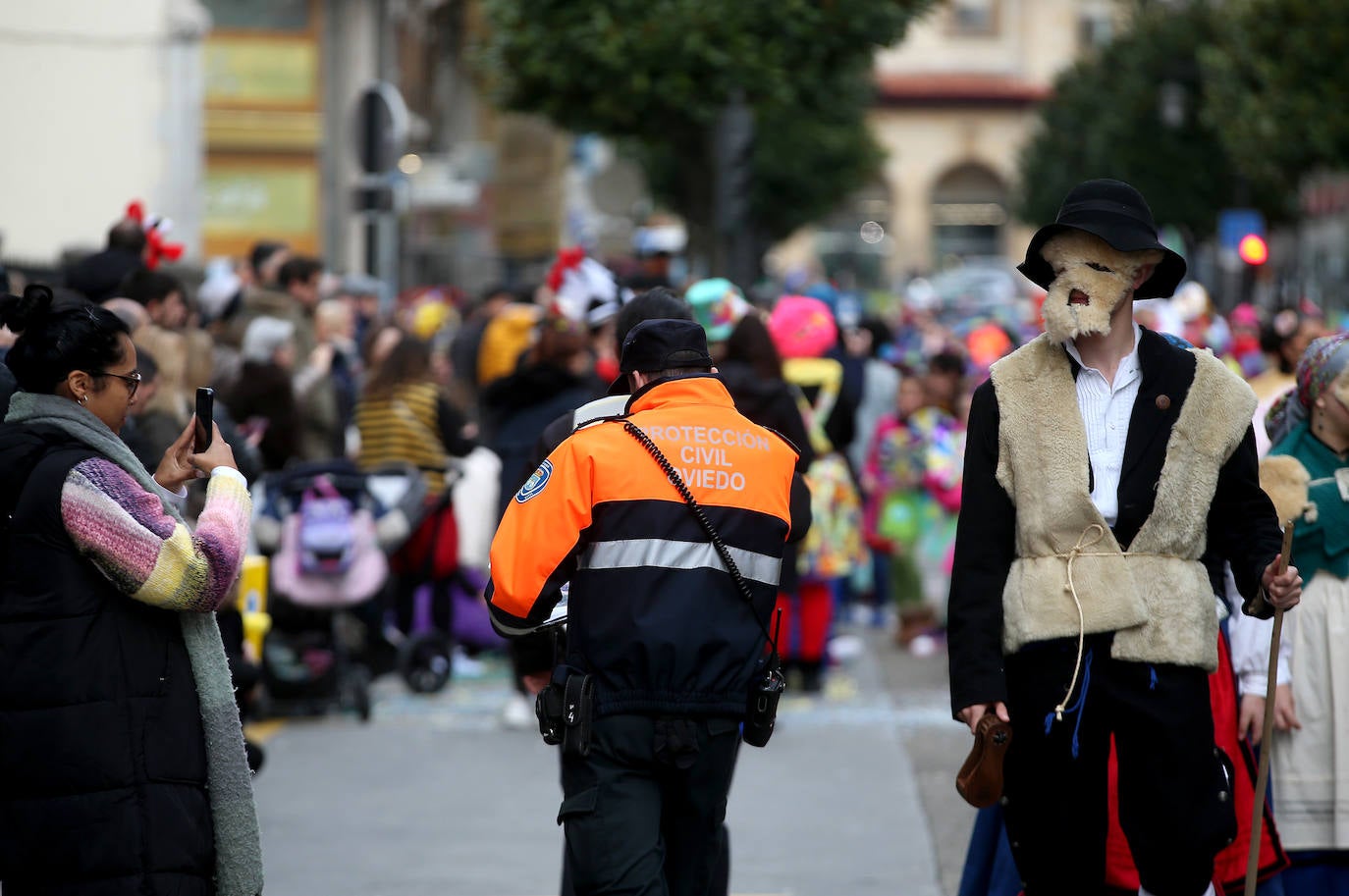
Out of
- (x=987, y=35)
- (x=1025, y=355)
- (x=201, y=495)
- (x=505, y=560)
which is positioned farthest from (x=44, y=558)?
(x=987, y=35)

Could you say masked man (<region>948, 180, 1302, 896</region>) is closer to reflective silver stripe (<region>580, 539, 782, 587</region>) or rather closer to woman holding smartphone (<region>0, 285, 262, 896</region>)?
reflective silver stripe (<region>580, 539, 782, 587</region>)

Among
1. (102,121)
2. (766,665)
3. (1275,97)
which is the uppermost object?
(1275,97)

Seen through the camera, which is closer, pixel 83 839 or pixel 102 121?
pixel 83 839

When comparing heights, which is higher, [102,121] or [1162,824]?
[102,121]

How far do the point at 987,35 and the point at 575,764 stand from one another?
7597cm

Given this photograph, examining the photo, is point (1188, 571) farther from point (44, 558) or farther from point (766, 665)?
point (44, 558)

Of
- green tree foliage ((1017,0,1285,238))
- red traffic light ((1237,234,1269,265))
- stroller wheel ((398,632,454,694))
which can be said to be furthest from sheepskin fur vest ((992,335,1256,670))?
green tree foliage ((1017,0,1285,238))

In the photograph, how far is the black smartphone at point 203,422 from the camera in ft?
16.2

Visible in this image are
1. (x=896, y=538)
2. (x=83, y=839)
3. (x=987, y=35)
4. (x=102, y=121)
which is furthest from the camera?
(x=987, y=35)

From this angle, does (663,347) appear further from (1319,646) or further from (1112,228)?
(1319,646)

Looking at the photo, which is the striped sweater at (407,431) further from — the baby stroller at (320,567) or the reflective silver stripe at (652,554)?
the reflective silver stripe at (652,554)

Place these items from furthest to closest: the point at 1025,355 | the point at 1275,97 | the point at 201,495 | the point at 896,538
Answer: the point at 1275,97
the point at 896,538
the point at 201,495
the point at 1025,355

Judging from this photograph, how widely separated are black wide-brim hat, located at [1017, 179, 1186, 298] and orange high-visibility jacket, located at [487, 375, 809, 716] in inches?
32.7

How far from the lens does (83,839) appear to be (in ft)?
15.3
